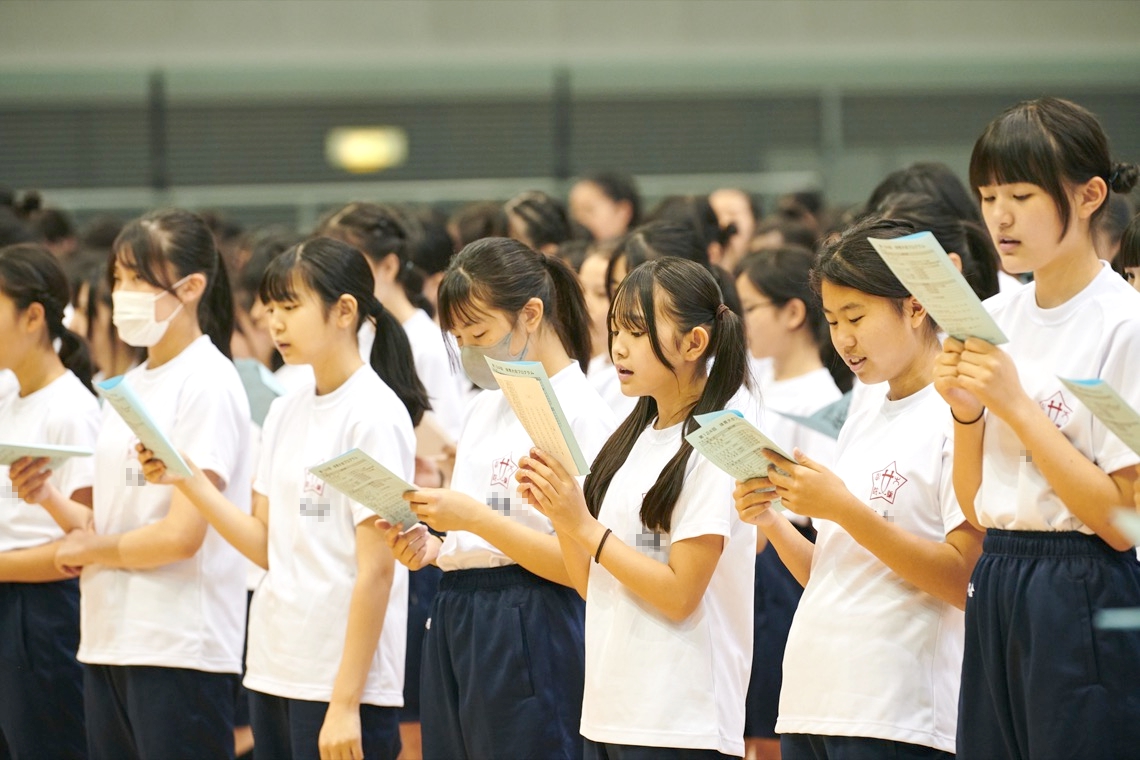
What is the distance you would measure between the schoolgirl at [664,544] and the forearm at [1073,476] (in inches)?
25.0

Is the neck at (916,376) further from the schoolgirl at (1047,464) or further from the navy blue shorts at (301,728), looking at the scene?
the navy blue shorts at (301,728)

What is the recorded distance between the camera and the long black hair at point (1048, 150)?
→ 93.7 inches

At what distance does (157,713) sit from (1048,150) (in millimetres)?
2447

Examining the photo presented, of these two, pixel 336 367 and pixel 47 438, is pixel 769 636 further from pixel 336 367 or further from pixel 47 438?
pixel 47 438

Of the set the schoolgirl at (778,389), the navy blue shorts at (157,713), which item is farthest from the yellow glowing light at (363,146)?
the navy blue shorts at (157,713)

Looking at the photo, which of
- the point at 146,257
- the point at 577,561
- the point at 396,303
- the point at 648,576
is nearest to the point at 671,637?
the point at 648,576

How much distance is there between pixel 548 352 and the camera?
3215 mm

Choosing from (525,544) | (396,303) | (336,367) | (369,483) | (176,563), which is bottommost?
(176,563)

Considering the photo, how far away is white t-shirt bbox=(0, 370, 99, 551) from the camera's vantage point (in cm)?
400

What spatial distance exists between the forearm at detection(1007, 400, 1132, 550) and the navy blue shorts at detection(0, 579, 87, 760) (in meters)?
2.80

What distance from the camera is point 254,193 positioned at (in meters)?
9.44

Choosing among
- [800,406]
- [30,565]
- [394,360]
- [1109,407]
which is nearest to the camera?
[1109,407]

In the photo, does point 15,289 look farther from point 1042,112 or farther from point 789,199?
point 789,199

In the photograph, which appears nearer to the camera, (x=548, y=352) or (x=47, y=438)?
(x=548, y=352)
